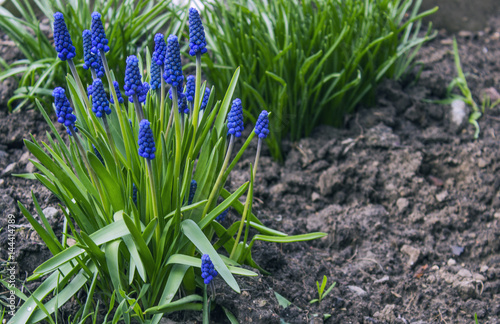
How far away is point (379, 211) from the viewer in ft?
10.5

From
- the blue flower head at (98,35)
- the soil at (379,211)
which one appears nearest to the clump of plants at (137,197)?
the blue flower head at (98,35)

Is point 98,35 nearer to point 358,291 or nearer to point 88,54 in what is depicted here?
point 88,54

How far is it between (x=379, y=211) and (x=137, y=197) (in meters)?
1.67

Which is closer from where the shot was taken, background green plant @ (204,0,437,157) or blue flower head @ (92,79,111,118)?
blue flower head @ (92,79,111,118)

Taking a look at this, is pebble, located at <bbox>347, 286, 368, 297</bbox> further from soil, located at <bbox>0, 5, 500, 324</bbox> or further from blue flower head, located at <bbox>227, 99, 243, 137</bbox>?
blue flower head, located at <bbox>227, 99, 243, 137</bbox>

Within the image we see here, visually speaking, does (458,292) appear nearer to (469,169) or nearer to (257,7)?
(469,169)

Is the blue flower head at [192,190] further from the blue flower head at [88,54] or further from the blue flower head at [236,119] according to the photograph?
the blue flower head at [88,54]

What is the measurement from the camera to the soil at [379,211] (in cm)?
251

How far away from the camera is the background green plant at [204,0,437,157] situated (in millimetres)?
3410

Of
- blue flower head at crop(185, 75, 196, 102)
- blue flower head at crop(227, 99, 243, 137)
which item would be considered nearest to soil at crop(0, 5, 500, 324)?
blue flower head at crop(227, 99, 243, 137)

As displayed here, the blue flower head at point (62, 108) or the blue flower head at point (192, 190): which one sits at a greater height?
the blue flower head at point (62, 108)

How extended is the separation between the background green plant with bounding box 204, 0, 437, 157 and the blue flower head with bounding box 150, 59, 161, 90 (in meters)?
1.14

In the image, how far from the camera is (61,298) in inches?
82.9

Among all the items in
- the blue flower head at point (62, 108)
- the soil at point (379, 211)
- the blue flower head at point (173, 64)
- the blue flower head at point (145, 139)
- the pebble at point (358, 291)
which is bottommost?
the pebble at point (358, 291)
